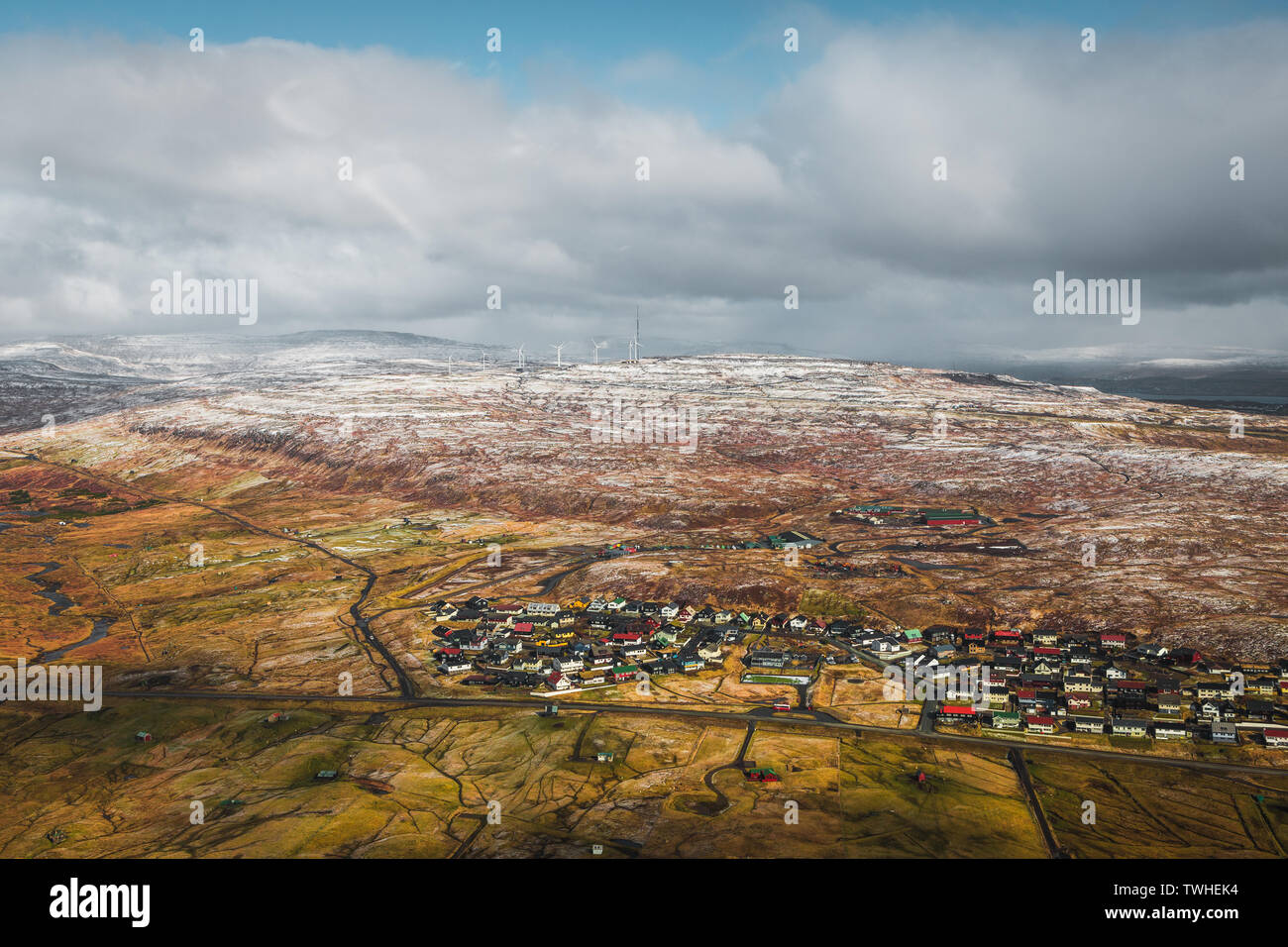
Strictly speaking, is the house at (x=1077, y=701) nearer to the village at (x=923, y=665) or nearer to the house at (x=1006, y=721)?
the village at (x=923, y=665)

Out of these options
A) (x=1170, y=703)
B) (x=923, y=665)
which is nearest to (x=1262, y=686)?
(x=1170, y=703)

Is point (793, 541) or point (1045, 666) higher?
point (793, 541)

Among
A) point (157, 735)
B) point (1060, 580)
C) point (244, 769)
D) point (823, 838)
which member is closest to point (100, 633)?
point (157, 735)

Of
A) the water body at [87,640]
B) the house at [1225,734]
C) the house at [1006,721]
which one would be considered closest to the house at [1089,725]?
the house at [1006,721]

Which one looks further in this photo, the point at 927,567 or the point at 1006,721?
the point at 927,567

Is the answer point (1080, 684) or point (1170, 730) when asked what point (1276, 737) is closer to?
point (1170, 730)
